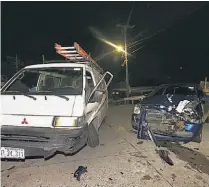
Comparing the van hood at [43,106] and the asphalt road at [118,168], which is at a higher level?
the van hood at [43,106]

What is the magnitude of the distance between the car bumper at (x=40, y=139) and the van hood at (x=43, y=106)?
0.30 m

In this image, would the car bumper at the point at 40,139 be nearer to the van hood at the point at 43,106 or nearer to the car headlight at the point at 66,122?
the car headlight at the point at 66,122

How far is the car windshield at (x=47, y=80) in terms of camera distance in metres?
4.66

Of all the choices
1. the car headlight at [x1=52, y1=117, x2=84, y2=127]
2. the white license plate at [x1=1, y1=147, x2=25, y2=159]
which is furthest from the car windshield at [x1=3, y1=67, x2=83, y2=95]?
the white license plate at [x1=1, y1=147, x2=25, y2=159]

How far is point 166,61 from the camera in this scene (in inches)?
1778

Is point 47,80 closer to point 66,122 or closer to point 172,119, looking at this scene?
point 66,122

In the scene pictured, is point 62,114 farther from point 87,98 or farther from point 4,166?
point 4,166

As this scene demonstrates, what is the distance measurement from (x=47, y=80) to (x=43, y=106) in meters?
1.50

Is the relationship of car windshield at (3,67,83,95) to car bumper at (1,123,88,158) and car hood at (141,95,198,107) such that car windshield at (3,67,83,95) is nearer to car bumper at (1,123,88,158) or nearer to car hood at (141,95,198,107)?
car bumper at (1,123,88,158)

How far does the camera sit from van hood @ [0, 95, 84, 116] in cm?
369

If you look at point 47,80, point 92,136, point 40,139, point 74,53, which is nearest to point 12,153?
point 40,139

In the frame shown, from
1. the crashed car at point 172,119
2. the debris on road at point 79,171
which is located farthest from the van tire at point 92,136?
the crashed car at point 172,119

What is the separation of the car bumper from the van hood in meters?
0.30

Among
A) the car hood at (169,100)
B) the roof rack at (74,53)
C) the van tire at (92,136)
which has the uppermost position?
the roof rack at (74,53)
